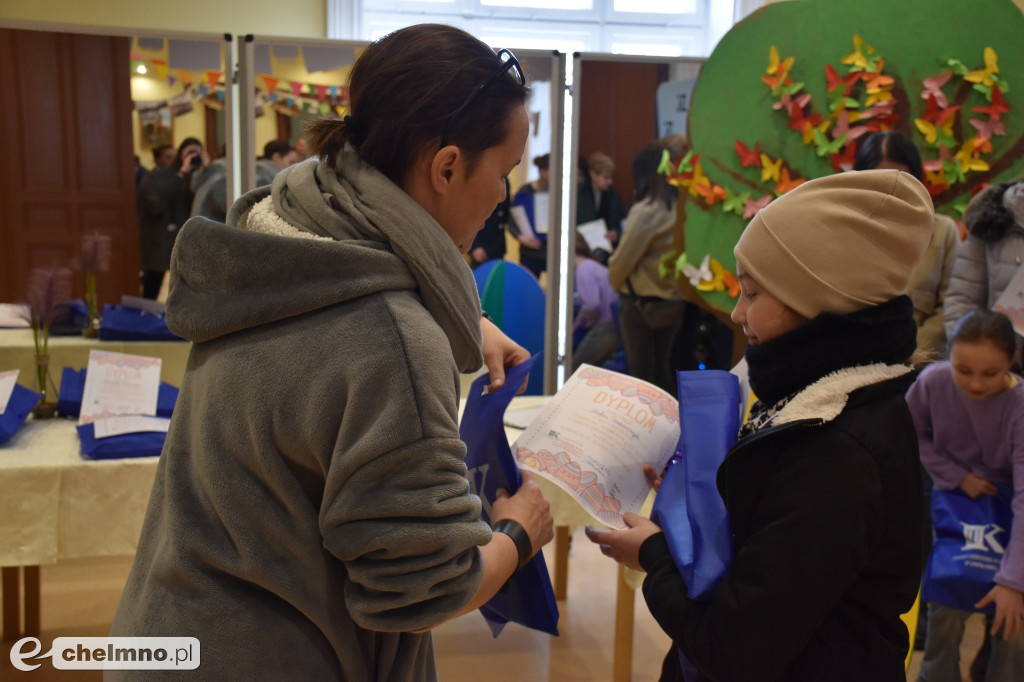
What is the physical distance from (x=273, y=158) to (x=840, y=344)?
2.72 meters

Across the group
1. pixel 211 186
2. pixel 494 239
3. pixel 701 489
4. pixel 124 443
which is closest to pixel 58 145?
pixel 211 186

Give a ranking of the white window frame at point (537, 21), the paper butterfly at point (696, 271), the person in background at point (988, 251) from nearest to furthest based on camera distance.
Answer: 1. the person in background at point (988, 251)
2. the paper butterfly at point (696, 271)
3. the white window frame at point (537, 21)

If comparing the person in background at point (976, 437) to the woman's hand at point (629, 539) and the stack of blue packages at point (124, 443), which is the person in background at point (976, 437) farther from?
the stack of blue packages at point (124, 443)

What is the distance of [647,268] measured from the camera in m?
3.49

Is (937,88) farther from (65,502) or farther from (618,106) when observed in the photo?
(65,502)

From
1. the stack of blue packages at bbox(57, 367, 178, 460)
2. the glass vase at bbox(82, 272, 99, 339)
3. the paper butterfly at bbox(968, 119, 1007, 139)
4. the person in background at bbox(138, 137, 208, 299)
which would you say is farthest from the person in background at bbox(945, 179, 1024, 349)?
the glass vase at bbox(82, 272, 99, 339)

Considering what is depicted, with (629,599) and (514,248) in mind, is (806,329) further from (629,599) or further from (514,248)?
(514,248)

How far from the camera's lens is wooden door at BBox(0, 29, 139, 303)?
10.1 ft

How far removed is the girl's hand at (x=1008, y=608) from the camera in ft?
6.61

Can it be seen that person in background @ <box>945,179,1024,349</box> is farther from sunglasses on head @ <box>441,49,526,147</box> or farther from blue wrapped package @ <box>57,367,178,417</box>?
blue wrapped package @ <box>57,367,178,417</box>

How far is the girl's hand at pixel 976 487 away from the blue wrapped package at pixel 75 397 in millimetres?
2159

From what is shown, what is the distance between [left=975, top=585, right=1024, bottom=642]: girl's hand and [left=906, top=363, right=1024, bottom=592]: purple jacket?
0.68ft

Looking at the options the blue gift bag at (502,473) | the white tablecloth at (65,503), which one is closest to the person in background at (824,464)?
the blue gift bag at (502,473)
